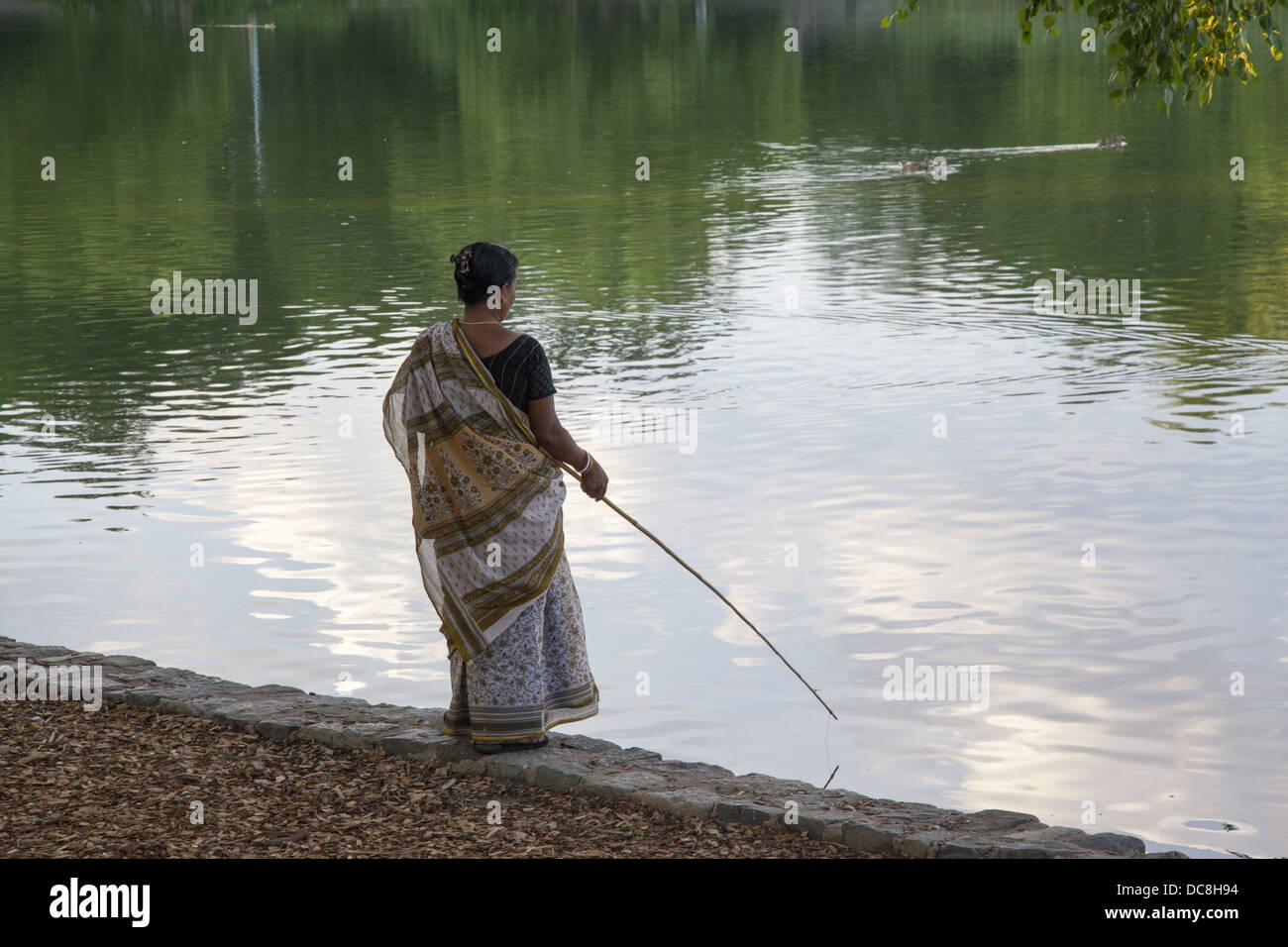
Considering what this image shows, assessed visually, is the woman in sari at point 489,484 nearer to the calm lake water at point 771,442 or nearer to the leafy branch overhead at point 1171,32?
the calm lake water at point 771,442

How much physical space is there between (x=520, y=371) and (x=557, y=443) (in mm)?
279

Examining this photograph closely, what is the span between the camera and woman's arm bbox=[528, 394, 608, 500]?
5.77 meters

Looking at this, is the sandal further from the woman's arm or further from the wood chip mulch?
the woman's arm

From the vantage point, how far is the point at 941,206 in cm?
2594

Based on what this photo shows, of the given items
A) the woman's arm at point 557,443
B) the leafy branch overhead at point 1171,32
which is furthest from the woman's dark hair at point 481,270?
the leafy branch overhead at point 1171,32

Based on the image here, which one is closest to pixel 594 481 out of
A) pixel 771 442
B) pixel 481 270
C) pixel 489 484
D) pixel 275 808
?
pixel 489 484

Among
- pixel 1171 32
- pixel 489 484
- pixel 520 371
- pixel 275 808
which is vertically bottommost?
pixel 275 808

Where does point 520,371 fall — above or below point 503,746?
above

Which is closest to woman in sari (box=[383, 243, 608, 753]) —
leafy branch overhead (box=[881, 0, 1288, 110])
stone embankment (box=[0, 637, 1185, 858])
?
stone embankment (box=[0, 637, 1185, 858])

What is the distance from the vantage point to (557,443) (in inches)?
229

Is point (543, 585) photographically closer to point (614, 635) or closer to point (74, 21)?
point (614, 635)

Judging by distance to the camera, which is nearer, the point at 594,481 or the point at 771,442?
the point at 594,481

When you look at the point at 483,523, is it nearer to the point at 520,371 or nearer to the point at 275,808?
the point at 520,371

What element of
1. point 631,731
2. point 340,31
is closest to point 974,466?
point 631,731
